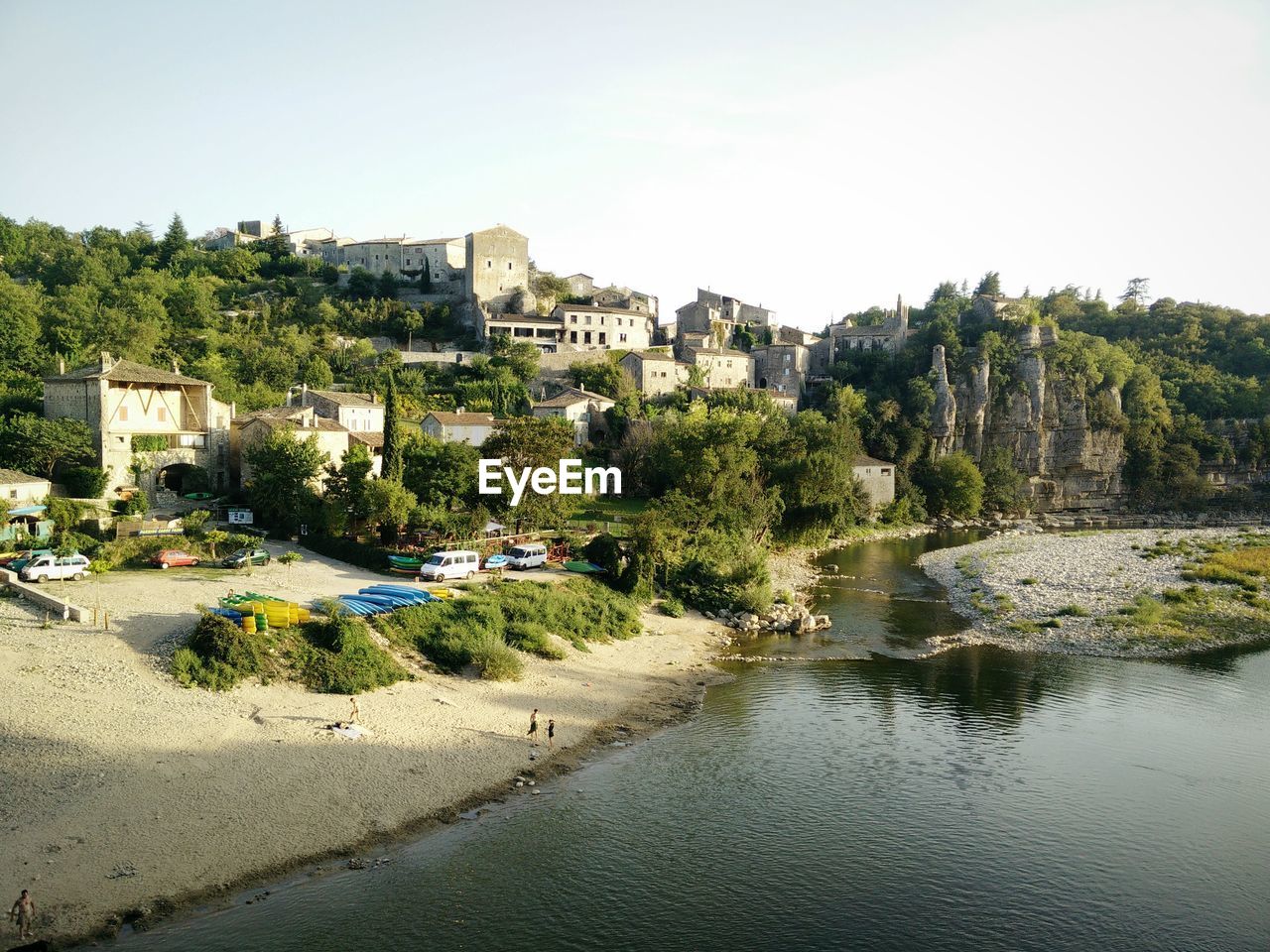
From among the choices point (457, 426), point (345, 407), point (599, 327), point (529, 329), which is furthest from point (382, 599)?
point (599, 327)

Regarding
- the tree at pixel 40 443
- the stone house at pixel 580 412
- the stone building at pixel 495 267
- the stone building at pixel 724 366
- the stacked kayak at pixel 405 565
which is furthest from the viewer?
the stone building at pixel 495 267

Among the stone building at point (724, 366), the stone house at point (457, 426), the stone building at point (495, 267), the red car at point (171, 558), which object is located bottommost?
the red car at point (171, 558)

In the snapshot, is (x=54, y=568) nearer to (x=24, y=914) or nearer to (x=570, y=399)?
(x=24, y=914)

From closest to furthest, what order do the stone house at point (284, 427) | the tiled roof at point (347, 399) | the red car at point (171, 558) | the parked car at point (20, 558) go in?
the parked car at point (20, 558) < the red car at point (171, 558) < the stone house at point (284, 427) < the tiled roof at point (347, 399)

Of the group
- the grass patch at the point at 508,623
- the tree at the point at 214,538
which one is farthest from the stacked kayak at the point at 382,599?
the tree at the point at 214,538

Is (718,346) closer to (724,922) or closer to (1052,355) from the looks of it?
(1052,355)

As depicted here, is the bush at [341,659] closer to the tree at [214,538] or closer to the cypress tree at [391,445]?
the tree at [214,538]

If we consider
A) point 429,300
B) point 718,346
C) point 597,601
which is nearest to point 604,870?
point 597,601
